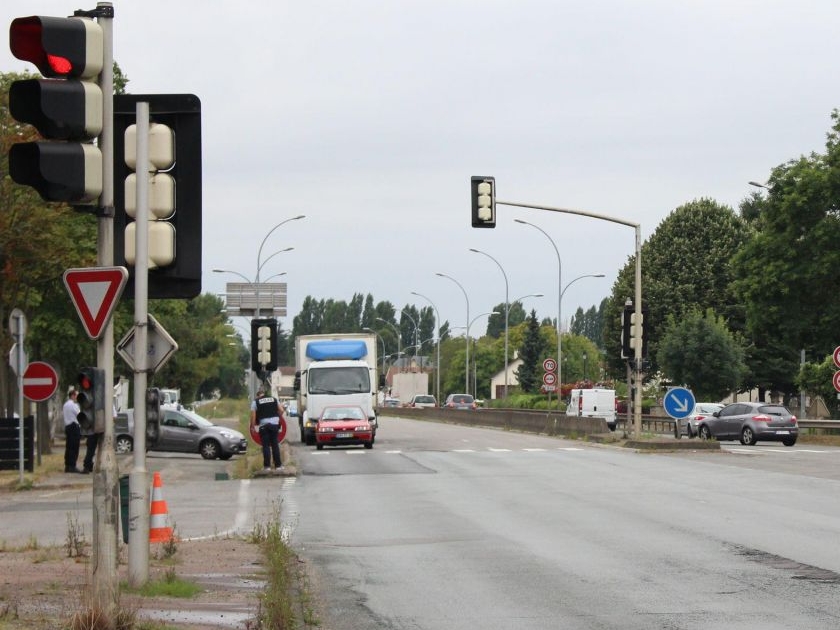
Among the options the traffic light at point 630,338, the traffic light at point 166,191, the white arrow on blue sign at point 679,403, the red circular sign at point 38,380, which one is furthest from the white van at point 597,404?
the traffic light at point 166,191

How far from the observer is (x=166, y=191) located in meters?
10.9

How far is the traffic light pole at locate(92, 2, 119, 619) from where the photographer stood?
9.16 metres

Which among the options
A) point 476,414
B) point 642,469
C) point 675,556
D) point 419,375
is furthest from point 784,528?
point 419,375

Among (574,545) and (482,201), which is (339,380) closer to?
(482,201)

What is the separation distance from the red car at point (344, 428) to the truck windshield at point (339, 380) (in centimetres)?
343

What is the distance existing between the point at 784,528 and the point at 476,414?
54.4 meters

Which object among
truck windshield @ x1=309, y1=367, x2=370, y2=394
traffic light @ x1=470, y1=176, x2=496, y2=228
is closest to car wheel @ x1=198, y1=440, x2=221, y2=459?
truck windshield @ x1=309, y1=367, x2=370, y2=394

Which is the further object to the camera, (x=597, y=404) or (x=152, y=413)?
(x=597, y=404)

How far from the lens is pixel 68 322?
39.5 meters

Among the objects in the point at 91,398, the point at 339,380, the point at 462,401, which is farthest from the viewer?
the point at 462,401

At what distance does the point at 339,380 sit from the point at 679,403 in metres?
14.5

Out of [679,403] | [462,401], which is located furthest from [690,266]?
[679,403]

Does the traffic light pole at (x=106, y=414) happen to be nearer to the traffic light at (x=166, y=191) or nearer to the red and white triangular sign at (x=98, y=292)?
the red and white triangular sign at (x=98, y=292)

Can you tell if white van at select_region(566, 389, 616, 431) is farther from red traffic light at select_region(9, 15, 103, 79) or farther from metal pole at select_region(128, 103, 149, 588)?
red traffic light at select_region(9, 15, 103, 79)
